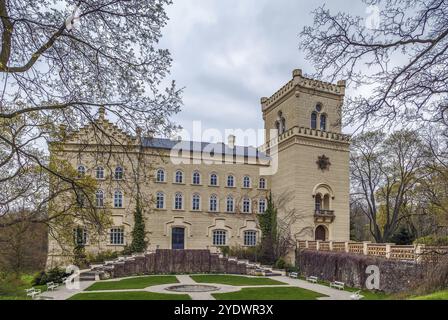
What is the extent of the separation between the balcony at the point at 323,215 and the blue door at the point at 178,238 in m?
12.0

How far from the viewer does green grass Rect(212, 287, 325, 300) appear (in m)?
17.5

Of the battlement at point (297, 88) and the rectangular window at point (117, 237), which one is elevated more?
the battlement at point (297, 88)

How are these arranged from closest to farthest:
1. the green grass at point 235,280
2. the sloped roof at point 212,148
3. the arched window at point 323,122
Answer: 1. the green grass at point 235,280
2. the sloped roof at point 212,148
3. the arched window at point 323,122

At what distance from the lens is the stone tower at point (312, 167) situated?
33.1m

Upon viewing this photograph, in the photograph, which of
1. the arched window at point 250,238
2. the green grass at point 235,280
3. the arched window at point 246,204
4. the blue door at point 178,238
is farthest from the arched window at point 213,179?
the green grass at point 235,280

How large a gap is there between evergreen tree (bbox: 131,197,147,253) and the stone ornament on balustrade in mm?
13005

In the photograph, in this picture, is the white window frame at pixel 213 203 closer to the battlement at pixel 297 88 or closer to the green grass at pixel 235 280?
the green grass at pixel 235 280

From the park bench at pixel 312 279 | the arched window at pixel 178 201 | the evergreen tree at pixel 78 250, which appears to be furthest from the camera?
the arched window at pixel 178 201

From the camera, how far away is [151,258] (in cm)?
2800

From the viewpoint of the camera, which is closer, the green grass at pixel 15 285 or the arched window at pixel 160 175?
the green grass at pixel 15 285

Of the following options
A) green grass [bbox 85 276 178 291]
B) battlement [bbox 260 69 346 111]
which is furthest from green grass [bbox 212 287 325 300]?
battlement [bbox 260 69 346 111]

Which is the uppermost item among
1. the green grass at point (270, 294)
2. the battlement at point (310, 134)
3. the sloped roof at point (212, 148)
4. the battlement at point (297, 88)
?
the battlement at point (297, 88)

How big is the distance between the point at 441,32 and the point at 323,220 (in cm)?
2695
